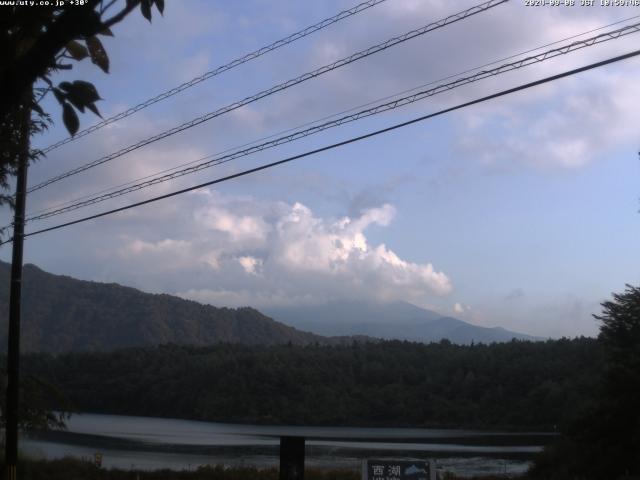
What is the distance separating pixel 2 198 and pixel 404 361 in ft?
233

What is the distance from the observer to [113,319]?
14088cm

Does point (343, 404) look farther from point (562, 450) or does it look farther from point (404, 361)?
point (562, 450)

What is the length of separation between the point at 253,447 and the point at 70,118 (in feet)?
153

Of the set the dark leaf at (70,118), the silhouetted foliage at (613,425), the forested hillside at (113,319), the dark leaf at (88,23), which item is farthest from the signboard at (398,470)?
the forested hillside at (113,319)

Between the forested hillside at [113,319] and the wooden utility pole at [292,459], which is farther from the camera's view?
the forested hillside at [113,319]

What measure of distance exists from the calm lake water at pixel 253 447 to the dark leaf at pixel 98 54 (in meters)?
29.0

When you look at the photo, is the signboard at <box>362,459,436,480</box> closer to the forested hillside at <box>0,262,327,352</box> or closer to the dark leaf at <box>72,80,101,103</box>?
the dark leaf at <box>72,80,101,103</box>

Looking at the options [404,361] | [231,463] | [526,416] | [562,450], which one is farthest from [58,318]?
[562,450]

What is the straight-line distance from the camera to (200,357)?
86.7 m

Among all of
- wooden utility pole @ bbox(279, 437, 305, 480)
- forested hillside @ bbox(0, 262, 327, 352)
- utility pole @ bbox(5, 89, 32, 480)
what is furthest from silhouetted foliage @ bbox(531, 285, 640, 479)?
forested hillside @ bbox(0, 262, 327, 352)

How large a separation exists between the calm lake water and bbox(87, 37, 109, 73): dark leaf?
2898 cm

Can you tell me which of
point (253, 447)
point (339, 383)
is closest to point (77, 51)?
point (253, 447)

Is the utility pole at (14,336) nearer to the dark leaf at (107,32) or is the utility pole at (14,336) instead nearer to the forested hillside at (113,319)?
the dark leaf at (107,32)

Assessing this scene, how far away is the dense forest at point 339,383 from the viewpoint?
66.0m
